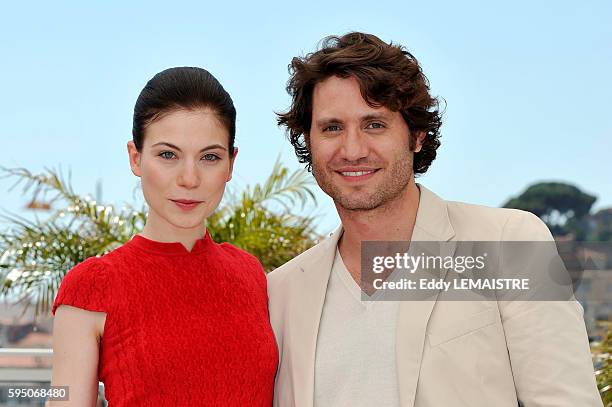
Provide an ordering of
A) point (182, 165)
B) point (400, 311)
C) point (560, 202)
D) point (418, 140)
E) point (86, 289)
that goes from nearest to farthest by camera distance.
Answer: point (86, 289), point (182, 165), point (400, 311), point (418, 140), point (560, 202)

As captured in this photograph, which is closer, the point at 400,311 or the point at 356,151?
the point at 400,311

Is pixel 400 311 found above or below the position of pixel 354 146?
below

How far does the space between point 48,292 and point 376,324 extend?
Result: 4371 mm

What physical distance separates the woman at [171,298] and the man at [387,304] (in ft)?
0.77

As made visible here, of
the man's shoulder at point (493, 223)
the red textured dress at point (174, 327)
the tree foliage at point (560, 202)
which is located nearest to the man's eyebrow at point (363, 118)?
the man's shoulder at point (493, 223)

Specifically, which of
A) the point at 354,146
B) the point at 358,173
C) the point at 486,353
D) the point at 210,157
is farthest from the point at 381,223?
the point at 210,157

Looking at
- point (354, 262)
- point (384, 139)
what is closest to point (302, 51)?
point (384, 139)

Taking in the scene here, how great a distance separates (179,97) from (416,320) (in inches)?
40.3

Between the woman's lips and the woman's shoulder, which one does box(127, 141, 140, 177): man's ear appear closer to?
the woman's lips

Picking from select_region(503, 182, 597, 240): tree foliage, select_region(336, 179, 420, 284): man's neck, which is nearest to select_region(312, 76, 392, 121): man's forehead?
select_region(336, 179, 420, 284): man's neck

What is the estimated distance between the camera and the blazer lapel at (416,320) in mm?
2580

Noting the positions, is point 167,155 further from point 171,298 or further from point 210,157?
point 171,298

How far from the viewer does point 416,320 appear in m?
2.66

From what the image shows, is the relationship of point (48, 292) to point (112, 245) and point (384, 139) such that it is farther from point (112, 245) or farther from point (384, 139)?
point (384, 139)
